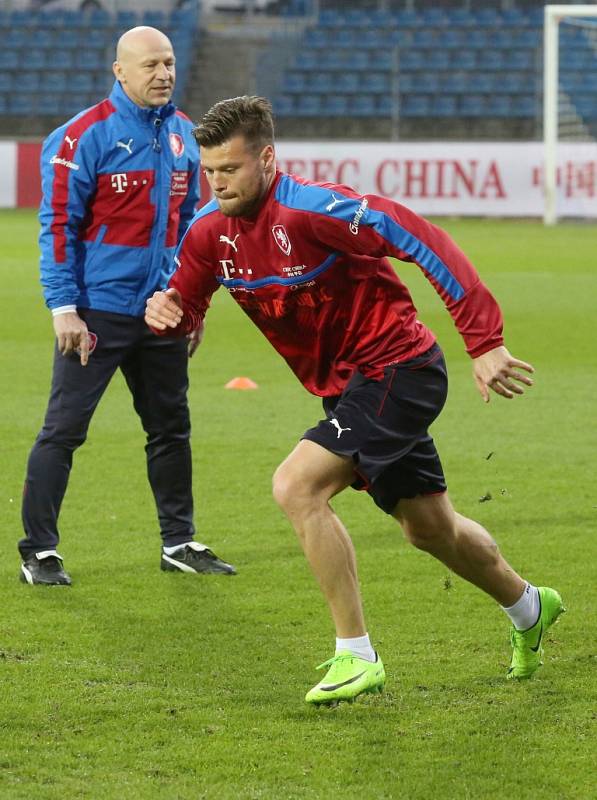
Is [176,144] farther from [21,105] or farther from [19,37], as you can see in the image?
[19,37]

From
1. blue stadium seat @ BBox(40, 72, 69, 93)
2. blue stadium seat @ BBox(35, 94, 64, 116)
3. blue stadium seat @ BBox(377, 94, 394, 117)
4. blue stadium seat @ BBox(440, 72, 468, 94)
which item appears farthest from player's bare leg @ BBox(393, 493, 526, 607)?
blue stadium seat @ BBox(40, 72, 69, 93)

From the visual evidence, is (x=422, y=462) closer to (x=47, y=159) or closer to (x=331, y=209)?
(x=331, y=209)

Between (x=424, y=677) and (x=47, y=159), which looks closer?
(x=424, y=677)

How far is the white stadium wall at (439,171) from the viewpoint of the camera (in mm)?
26156

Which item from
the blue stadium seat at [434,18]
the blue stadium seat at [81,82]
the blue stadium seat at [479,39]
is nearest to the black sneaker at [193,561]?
the blue stadium seat at [479,39]

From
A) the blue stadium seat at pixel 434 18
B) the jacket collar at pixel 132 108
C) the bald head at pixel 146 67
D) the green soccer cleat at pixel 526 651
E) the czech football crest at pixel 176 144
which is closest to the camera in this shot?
the green soccer cleat at pixel 526 651

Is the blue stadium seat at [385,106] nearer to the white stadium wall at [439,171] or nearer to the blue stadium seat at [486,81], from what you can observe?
the blue stadium seat at [486,81]

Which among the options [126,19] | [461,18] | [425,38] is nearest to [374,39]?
[425,38]

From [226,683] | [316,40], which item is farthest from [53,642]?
[316,40]

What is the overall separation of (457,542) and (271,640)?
33.4 inches

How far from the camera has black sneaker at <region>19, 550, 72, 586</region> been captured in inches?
224

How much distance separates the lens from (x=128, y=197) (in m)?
5.77

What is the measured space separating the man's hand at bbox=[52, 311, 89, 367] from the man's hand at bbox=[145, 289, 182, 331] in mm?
1239

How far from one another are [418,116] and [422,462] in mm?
26280
